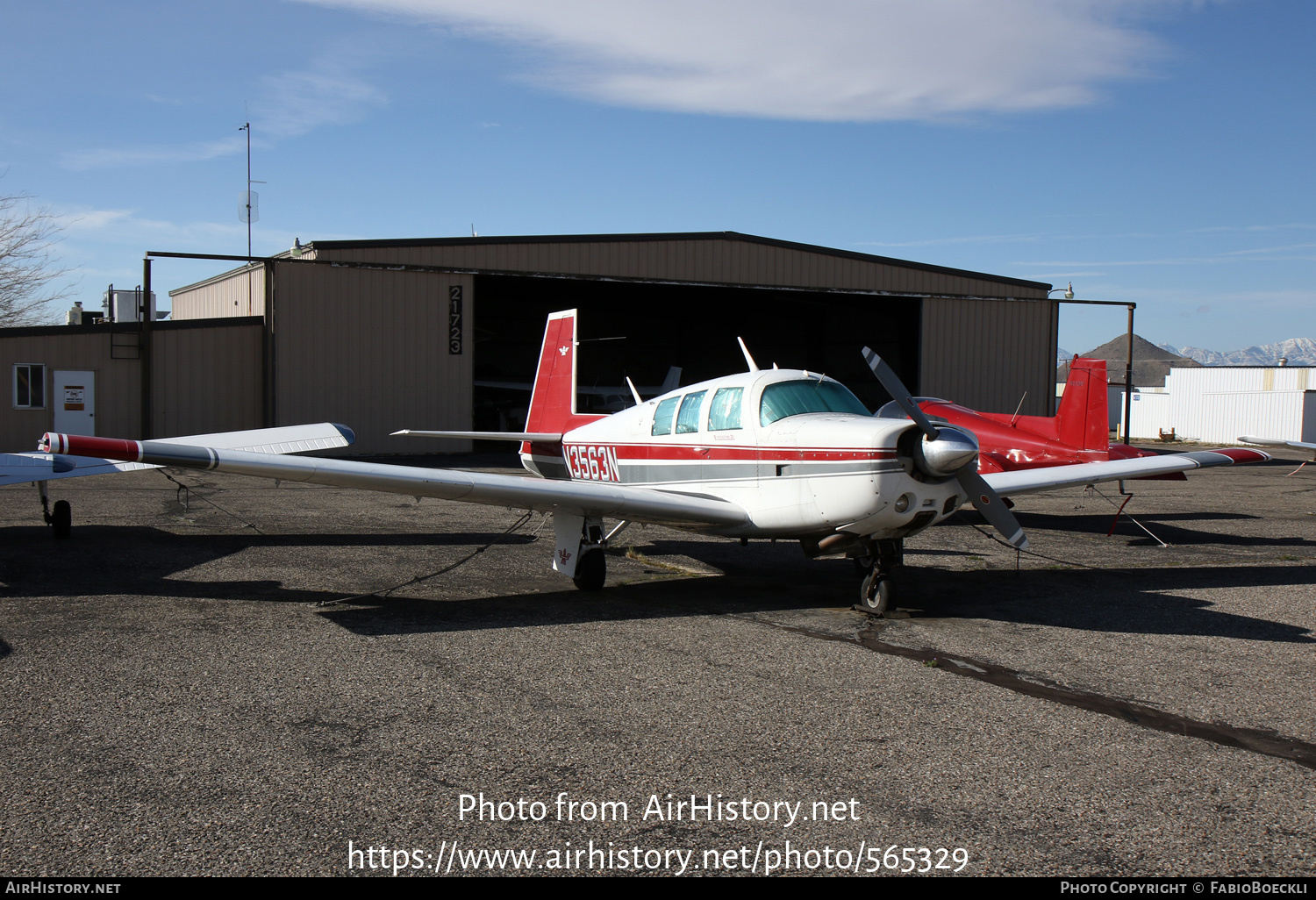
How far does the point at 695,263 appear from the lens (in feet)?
93.7

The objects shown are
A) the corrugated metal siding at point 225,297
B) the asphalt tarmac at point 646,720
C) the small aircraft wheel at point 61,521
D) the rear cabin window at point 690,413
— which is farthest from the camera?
the corrugated metal siding at point 225,297

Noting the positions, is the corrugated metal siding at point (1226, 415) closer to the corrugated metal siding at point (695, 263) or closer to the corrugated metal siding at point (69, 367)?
the corrugated metal siding at point (695, 263)

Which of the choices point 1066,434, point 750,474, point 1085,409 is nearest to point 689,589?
point 750,474

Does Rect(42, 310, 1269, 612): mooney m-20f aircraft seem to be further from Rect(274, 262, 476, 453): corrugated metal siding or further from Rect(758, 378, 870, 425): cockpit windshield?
Rect(274, 262, 476, 453): corrugated metal siding

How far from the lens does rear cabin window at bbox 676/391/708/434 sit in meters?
8.80

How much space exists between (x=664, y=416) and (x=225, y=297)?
2552 centimetres

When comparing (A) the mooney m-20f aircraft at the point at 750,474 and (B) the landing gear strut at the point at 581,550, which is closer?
(A) the mooney m-20f aircraft at the point at 750,474

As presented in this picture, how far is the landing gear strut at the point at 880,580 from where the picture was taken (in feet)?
24.6

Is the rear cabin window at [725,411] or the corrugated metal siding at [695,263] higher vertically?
the corrugated metal siding at [695,263]

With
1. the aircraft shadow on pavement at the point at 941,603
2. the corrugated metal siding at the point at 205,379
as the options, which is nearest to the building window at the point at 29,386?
the corrugated metal siding at the point at 205,379

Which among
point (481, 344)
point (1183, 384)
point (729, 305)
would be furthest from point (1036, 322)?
point (1183, 384)

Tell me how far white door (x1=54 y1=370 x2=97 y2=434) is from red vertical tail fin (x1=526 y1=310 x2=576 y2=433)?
1656 centimetres

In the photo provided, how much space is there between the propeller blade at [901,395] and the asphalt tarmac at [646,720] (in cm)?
154
